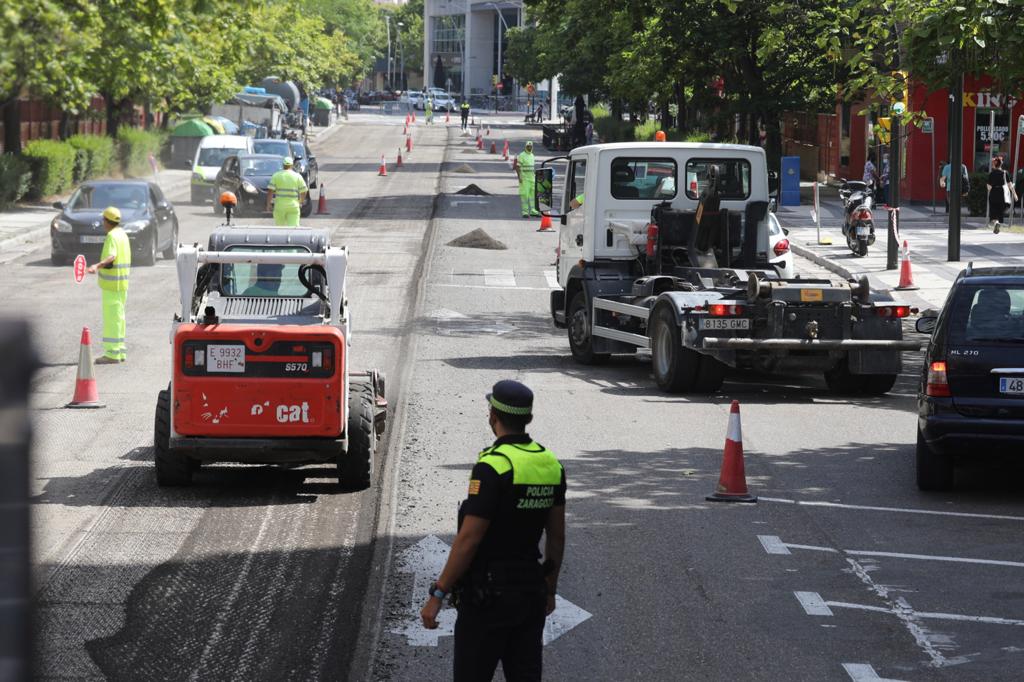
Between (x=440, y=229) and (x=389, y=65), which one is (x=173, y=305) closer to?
(x=440, y=229)

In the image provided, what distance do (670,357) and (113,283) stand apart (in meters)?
6.09

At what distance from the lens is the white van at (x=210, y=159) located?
43.0 meters

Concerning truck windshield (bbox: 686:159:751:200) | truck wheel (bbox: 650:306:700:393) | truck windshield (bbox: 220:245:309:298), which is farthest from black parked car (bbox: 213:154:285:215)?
truck windshield (bbox: 220:245:309:298)

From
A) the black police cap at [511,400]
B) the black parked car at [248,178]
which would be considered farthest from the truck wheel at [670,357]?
the black parked car at [248,178]

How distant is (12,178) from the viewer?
124 ft

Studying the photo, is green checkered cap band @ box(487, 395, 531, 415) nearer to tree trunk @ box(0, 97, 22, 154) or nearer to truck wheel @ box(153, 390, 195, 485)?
truck wheel @ box(153, 390, 195, 485)

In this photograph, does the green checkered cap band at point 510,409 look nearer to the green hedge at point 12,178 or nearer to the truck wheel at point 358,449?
the truck wheel at point 358,449

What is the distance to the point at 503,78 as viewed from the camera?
17288 centimetres

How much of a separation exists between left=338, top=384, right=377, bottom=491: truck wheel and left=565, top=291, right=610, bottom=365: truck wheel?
273 inches

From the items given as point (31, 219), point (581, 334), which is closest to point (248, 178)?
point (31, 219)

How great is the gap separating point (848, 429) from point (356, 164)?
50524 mm

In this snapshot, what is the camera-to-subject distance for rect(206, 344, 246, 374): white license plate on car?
1065 centimetres

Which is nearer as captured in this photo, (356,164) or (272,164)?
(272,164)

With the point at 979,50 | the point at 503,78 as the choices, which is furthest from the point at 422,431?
the point at 503,78
